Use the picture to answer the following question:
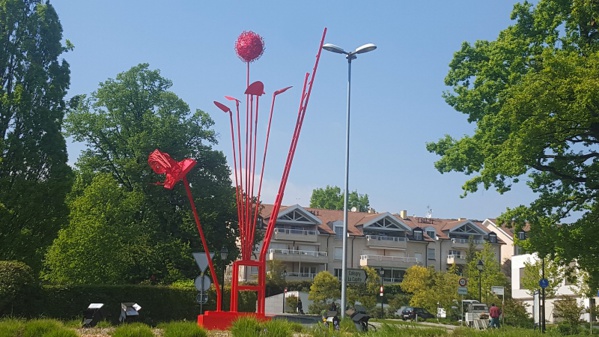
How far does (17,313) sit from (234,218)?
22.4 metres

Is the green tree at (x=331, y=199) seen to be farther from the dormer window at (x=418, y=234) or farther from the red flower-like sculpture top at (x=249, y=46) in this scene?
the red flower-like sculpture top at (x=249, y=46)

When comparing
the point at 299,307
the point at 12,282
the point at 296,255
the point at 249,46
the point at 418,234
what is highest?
the point at 249,46

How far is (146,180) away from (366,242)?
119 feet

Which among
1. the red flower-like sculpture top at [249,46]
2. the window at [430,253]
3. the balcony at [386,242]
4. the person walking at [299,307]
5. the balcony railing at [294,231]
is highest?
the red flower-like sculpture top at [249,46]

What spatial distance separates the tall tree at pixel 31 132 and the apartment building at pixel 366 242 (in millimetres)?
41251

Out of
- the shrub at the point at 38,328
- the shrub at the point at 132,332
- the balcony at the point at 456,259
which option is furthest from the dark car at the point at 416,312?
the shrub at the point at 38,328

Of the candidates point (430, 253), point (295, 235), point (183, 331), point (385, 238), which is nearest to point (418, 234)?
point (430, 253)

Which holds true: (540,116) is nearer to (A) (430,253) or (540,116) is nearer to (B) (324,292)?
(B) (324,292)

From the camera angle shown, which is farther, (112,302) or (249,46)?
(112,302)

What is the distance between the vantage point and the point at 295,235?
74.6 meters

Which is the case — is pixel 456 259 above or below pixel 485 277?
above

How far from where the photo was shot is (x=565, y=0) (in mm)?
27859

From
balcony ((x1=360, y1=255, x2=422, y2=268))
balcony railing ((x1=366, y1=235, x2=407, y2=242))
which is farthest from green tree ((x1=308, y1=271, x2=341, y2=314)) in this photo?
balcony railing ((x1=366, y1=235, x2=407, y2=242))

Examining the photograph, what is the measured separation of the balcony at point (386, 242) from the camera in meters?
77.8
